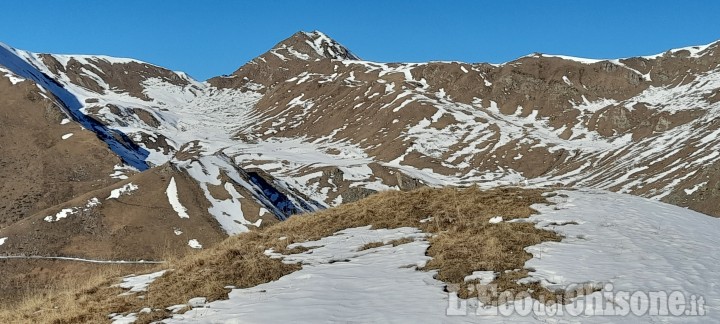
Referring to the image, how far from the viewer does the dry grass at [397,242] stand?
12.9m

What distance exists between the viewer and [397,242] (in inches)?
690

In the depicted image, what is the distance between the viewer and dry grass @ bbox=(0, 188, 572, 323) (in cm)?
1288

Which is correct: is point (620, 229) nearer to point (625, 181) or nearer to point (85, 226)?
point (85, 226)

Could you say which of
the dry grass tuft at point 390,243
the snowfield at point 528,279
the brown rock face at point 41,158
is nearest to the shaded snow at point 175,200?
the brown rock face at point 41,158

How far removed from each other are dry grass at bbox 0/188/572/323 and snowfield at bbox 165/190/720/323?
57 cm

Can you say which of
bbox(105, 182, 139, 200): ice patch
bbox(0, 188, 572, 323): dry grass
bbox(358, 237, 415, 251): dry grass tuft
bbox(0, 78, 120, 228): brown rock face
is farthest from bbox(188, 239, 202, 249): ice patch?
bbox(358, 237, 415, 251): dry grass tuft

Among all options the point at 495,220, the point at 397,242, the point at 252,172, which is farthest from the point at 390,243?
the point at 252,172

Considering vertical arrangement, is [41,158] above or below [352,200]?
above

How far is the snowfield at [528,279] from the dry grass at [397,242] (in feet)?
1.86

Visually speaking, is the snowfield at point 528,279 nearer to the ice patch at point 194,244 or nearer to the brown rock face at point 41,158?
the ice patch at point 194,244

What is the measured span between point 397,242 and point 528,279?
5690mm

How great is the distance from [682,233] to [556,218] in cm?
384

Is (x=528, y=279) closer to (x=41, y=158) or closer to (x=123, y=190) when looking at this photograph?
(x=123, y=190)

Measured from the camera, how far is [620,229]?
17.6 metres
